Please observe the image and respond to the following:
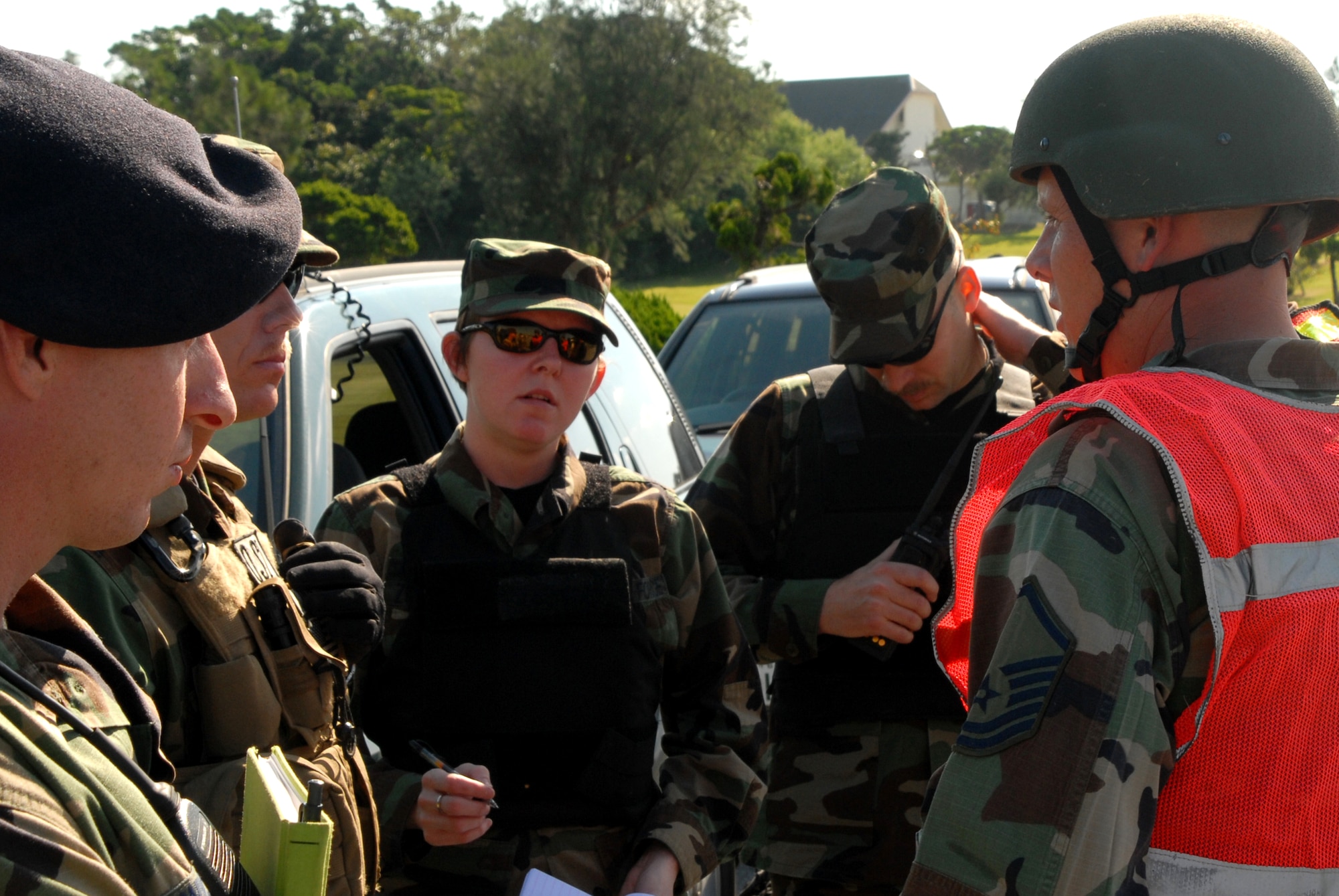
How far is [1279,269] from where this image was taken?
1.77 meters

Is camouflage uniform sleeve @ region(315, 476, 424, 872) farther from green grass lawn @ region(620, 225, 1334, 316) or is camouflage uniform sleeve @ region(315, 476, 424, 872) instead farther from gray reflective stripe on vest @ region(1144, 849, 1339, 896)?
green grass lawn @ region(620, 225, 1334, 316)

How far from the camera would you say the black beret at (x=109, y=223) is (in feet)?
3.61

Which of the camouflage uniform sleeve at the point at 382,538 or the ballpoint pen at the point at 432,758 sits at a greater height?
the camouflage uniform sleeve at the point at 382,538

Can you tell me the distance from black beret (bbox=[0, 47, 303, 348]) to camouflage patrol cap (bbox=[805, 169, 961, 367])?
1857 millimetres

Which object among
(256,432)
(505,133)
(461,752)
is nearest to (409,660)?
(461,752)

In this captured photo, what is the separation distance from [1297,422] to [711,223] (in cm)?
2334

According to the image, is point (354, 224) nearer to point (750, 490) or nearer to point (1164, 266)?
point (750, 490)

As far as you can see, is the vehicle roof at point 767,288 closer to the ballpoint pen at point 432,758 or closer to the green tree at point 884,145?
the ballpoint pen at point 432,758

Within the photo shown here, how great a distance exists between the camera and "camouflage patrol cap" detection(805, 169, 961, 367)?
2.91 m

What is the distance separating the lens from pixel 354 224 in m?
30.8

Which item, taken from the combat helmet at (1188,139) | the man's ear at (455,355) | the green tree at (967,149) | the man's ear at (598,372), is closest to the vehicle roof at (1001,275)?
the man's ear at (598,372)

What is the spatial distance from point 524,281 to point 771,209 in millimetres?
19277

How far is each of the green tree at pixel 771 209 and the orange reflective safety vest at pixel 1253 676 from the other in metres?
20.2

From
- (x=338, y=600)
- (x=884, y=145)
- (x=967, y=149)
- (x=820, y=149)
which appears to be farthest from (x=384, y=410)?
(x=967, y=149)
